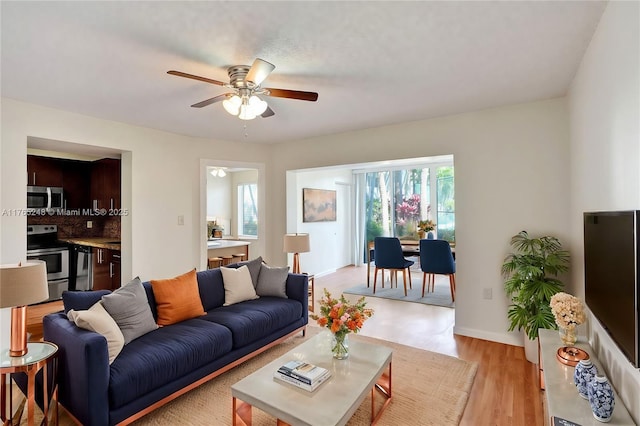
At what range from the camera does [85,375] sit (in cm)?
185

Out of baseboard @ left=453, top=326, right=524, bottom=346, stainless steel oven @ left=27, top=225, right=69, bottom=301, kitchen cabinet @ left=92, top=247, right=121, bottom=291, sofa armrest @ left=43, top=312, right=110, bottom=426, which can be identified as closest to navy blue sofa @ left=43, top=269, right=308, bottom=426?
sofa armrest @ left=43, top=312, right=110, bottom=426

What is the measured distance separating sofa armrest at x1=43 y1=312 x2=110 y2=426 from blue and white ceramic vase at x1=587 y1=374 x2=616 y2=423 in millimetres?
2525

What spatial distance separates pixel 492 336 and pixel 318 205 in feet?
13.7

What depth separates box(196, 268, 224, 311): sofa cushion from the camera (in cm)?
318

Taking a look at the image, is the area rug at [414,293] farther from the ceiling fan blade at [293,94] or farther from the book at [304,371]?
the ceiling fan blade at [293,94]

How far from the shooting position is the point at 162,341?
237cm

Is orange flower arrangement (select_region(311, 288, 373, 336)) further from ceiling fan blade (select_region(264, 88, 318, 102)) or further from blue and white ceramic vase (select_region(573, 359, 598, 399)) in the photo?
ceiling fan blade (select_region(264, 88, 318, 102))

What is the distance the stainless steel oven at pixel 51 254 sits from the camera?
479cm

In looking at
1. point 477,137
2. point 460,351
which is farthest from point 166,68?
point 460,351

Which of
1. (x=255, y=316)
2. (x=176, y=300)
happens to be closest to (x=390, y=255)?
(x=255, y=316)

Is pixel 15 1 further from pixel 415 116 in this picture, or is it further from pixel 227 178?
pixel 227 178

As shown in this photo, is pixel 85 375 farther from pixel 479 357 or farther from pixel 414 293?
pixel 414 293

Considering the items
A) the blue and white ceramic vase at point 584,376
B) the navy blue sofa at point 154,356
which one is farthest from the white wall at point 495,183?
the navy blue sofa at point 154,356

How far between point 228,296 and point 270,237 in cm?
218
